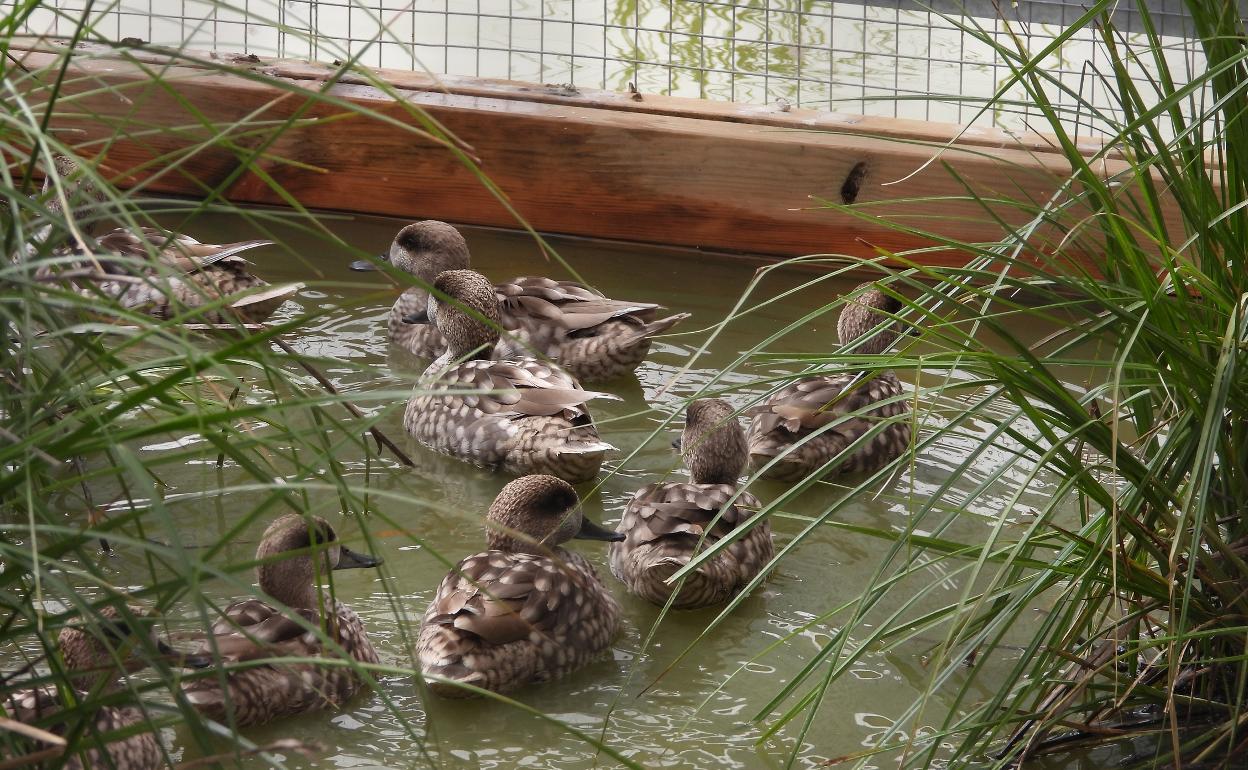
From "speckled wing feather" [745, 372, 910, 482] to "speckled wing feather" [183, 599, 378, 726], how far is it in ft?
5.38

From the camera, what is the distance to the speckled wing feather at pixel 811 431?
15.0 ft

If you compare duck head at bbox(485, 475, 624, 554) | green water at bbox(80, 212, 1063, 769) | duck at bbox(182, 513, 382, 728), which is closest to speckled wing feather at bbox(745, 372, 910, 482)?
green water at bbox(80, 212, 1063, 769)

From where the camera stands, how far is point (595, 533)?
3.93 meters

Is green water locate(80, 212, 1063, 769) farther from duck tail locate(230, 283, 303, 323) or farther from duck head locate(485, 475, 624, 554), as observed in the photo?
duck head locate(485, 475, 624, 554)

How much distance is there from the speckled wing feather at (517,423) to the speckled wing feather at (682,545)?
0.57 m

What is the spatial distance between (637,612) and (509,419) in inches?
40.6

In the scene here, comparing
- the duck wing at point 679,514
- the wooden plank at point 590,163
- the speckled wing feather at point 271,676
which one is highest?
the wooden plank at point 590,163

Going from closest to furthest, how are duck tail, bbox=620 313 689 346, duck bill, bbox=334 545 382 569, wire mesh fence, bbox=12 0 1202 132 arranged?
duck bill, bbox=334 545 382 569
duck tail, bbox=620 313 689 346
wire mesh fence, bbox=12 0 1202 132

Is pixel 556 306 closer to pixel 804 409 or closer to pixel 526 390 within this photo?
pixel 526 390

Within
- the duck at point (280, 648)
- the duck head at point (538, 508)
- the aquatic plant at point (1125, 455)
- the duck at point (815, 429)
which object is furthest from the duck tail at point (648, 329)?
the aquatic plant at point (1125, 455)

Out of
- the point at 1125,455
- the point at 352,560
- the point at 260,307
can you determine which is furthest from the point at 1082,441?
the point at 260,307

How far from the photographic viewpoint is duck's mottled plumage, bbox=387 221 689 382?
206 inches

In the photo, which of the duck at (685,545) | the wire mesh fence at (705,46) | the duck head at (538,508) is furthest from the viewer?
the wire mesh fence at (705,46)

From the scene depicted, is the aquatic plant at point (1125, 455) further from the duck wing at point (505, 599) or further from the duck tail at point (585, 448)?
the duck tail at point (585, 448)
